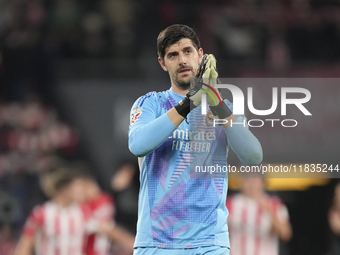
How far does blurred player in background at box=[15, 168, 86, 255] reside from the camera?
6602 millimetres

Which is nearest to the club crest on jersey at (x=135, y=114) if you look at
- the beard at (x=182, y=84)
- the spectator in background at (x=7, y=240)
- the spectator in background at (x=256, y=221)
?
the beard at (x=182, y=84)

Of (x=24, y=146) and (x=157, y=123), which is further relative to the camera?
(x=24, y=146)

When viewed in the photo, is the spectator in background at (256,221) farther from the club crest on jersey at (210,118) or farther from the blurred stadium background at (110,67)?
the club crest on jersey at (210,118)

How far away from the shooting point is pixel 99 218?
699 centimetres

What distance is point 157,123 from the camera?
2770mm

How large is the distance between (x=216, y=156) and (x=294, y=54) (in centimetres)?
762

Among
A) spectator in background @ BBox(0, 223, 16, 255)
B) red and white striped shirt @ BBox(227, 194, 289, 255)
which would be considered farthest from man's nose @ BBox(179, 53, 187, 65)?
spectator in background @ BBox(0, 223, 16, 255)

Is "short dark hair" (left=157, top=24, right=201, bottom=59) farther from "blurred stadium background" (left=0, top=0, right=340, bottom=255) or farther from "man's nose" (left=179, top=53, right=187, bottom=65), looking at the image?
"blurred stadium background" (left=0, top=0, right=340, bottom=255)

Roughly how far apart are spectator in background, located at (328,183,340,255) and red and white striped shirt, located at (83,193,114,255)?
328cm

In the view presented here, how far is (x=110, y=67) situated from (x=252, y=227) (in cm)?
372

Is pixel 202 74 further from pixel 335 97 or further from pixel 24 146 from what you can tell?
pixel 24 146

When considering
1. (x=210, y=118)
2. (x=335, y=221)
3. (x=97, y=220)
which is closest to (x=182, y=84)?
(x=210, y=118)

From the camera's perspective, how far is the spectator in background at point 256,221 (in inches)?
281

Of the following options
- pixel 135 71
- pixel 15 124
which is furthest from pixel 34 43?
pixel 135 71
